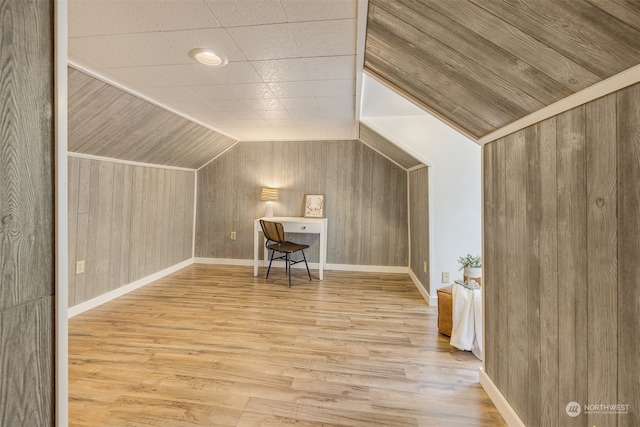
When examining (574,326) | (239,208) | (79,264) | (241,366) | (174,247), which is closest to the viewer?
(574,326)

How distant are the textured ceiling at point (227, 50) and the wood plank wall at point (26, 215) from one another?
0.88m

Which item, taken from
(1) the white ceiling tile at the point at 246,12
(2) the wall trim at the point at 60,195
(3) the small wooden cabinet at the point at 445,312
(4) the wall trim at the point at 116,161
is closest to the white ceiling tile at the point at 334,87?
(1) the white ceiling tile at the point at 246,12

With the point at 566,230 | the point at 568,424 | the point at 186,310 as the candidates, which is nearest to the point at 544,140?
the point at 566,230

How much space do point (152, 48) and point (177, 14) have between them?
45 centimetres

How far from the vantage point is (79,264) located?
9.11ft

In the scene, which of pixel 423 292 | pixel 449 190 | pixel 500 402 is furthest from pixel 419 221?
pixel 500 402

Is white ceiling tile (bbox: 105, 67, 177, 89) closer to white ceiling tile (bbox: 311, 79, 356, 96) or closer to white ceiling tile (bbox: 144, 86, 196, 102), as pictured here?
white ceiling tile (bbox: 144, 86, 196, 102)

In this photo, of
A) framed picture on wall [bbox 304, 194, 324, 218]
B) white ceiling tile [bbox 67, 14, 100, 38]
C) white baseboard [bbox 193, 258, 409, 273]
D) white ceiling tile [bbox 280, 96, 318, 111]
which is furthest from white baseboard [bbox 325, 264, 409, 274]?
white ceiling tile [bbox 67, 14, 100, 38]

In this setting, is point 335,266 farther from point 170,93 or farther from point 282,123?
point 170,93

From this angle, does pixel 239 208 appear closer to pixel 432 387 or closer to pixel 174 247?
pixel 174 247

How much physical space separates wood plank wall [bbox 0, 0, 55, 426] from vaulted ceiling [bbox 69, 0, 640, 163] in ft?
2.89

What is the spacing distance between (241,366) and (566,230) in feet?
6.38

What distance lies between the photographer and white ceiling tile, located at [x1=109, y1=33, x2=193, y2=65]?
1601 millimetres

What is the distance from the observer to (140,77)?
212 centimetres
